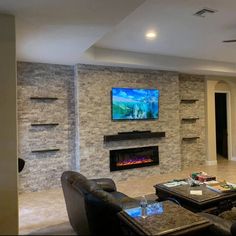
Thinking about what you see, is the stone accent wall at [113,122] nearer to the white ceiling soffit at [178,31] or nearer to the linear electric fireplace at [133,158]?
the linear electric fireplace at [133,158]

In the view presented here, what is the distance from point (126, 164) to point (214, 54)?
326cm

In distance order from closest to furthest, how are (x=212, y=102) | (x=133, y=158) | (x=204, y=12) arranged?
(x=204, y=12), (x=133, y=158), (x=212, y=102)

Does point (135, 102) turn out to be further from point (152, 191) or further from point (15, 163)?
point (15, 163)

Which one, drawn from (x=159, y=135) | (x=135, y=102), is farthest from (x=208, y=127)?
(x=135, y=102)

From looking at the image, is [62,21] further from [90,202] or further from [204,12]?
[90,202]

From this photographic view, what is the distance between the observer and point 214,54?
5633 millimetres

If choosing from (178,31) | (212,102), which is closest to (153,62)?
(178,31)

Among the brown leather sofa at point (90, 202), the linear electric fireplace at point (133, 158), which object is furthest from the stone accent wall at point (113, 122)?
the brown leather sofa at point (90, 202)

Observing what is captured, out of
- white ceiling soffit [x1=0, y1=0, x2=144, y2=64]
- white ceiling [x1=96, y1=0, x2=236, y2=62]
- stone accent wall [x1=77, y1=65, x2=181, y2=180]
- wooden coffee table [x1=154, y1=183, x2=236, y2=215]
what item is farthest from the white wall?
white ceiling soffit [x1=0, y1=0, x2=144, y2=64]

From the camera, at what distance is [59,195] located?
4.60 m

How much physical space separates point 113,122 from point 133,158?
1.02m

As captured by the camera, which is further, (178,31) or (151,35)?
(151,35)

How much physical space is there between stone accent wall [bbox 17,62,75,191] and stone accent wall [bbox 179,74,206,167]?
3096 millimetres

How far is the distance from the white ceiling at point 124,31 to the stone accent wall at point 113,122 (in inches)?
15.7
